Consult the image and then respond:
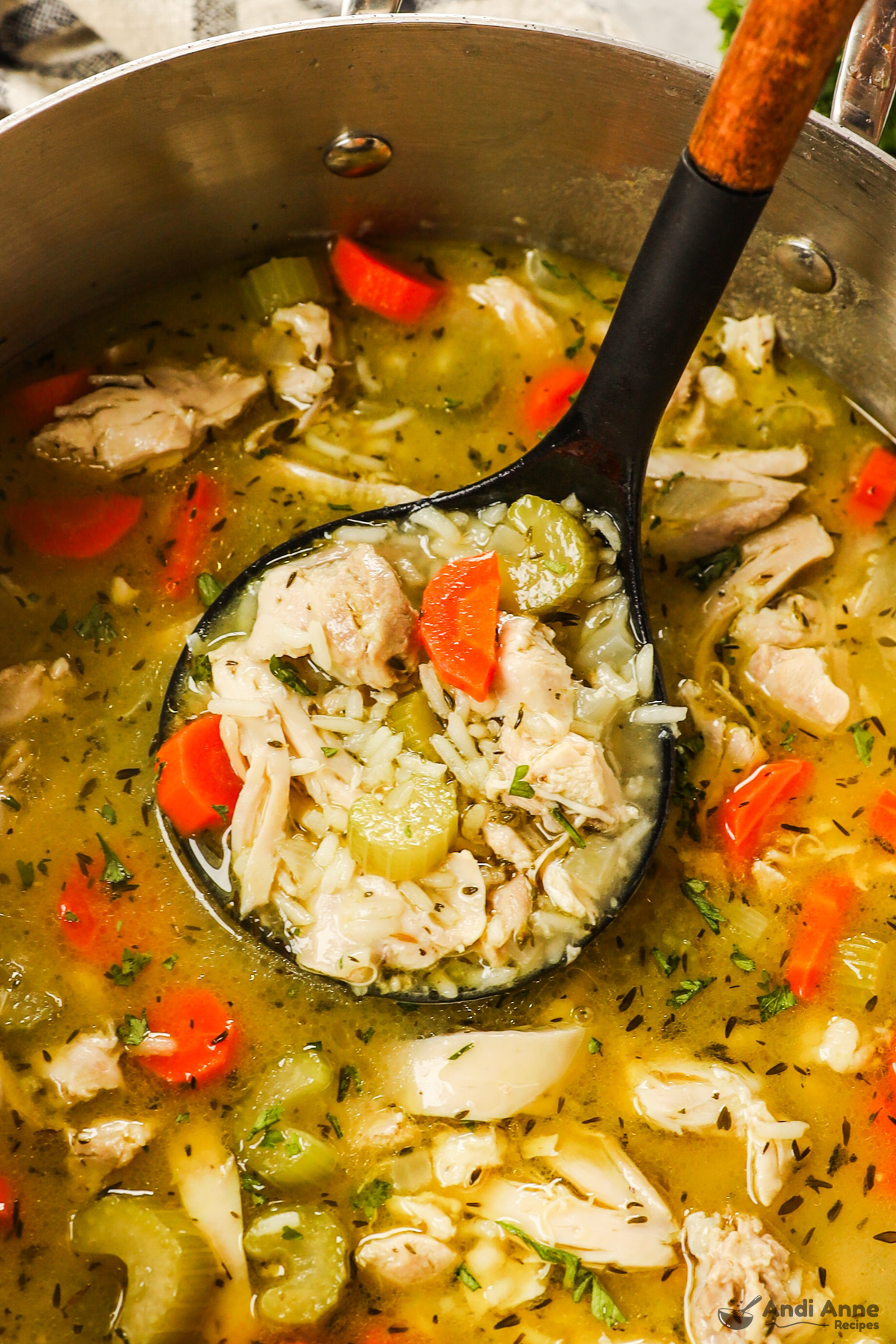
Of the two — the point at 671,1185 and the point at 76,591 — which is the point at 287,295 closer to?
the point at 76,591

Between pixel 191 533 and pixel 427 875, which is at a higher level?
pixel 191 533

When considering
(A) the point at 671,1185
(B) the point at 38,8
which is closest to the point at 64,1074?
(A) the point at 671,1185

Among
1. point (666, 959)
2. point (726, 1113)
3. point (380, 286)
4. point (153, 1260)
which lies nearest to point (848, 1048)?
point (726, 1113)

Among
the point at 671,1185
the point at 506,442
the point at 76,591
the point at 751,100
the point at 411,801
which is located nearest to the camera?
the point at 751,100

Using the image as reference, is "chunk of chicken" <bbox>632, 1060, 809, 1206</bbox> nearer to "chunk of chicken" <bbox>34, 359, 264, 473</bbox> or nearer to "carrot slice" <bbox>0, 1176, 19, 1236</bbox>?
"carrot slice" <bbox>0, 1176, 19, 1236</bbox>

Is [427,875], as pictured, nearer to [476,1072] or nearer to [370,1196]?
[476,1072]

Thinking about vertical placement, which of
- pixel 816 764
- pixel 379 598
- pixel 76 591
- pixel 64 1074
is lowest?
pixel 64 1074

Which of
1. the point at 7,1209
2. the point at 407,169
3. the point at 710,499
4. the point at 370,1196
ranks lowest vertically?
the point at 7,1209
